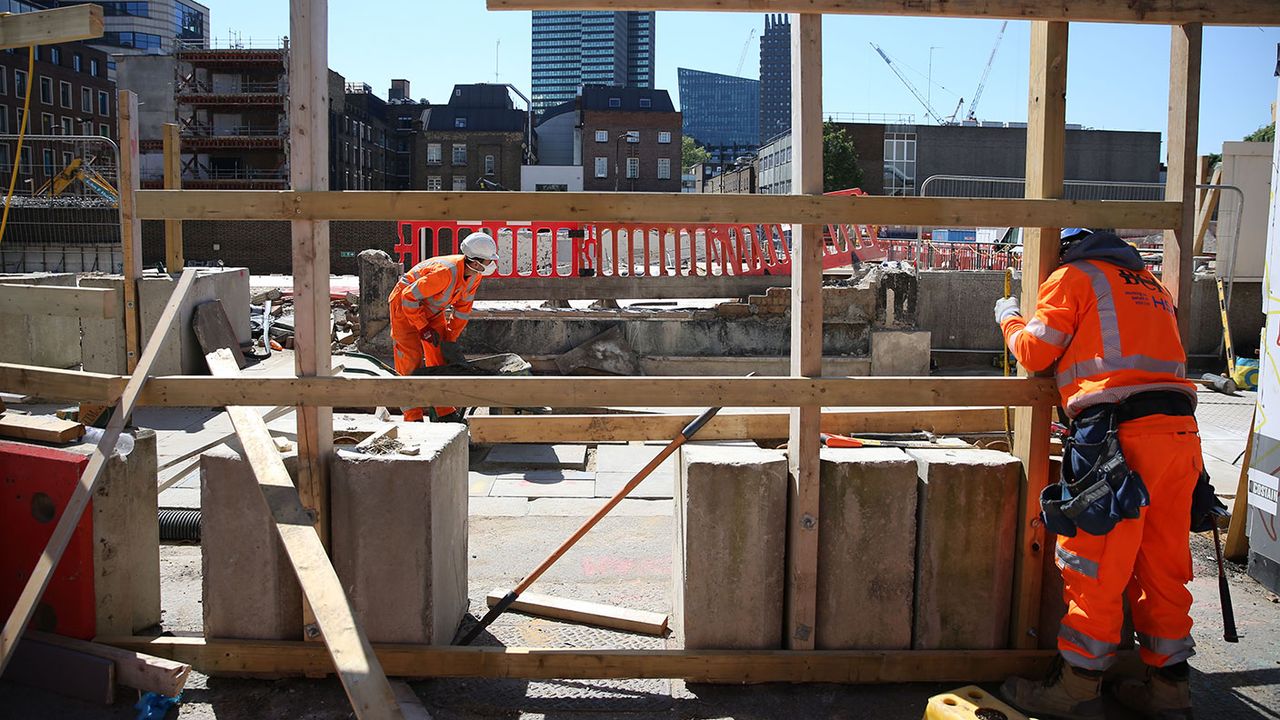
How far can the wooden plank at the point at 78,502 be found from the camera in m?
3.28

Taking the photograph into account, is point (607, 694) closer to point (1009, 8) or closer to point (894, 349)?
point (1009, 8)

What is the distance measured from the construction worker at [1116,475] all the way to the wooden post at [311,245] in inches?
112

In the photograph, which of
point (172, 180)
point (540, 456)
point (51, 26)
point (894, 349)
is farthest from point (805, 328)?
point (894, 349)

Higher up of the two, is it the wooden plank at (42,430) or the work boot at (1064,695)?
the wooden plank at (42,430)

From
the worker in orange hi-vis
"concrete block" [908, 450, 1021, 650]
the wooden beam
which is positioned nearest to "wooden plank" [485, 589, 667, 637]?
the wooden beam

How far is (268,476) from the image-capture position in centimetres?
343

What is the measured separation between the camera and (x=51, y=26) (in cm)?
409

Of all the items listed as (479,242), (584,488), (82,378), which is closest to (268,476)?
(82,378)

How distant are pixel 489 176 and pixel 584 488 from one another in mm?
61372

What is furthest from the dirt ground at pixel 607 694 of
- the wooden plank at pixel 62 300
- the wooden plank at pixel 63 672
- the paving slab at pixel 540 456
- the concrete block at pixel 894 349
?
the concrete block at pixel 894 349

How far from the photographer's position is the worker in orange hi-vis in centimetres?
774

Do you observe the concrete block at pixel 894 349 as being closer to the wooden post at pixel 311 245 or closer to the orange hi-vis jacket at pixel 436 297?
the orange hi-vis jacket at pixel 436 297

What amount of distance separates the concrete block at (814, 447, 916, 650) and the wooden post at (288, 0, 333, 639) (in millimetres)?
2112

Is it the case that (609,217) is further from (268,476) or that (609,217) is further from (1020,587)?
(1020,587)
